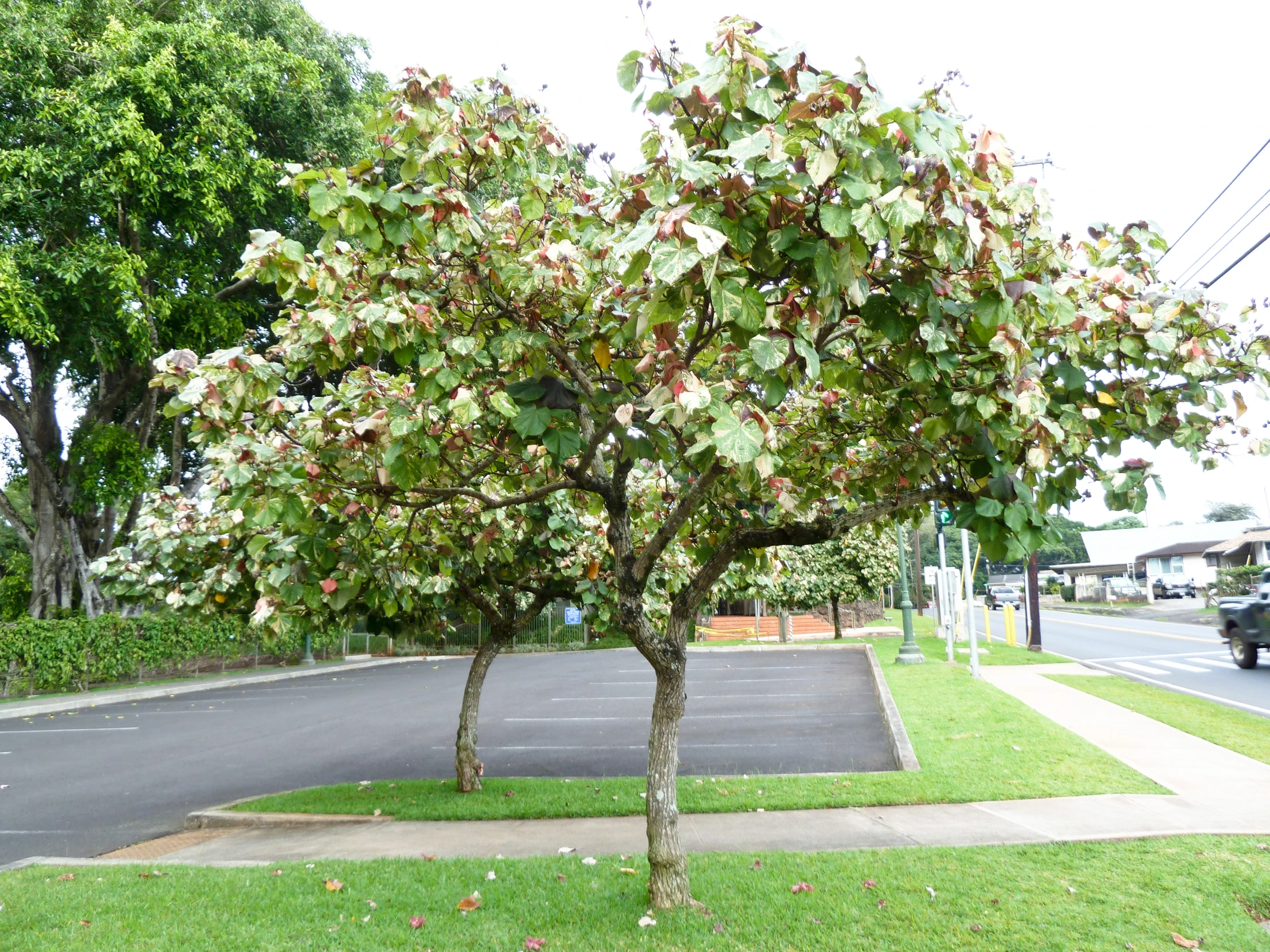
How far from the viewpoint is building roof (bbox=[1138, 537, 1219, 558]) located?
6363 cm

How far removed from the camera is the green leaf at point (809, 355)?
3082mm

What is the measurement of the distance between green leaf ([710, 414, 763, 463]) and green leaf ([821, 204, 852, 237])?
740mm

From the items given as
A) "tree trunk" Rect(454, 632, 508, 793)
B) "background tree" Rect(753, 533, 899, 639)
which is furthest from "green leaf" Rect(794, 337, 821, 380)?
"background tree" Rect(753, 533, 899, 639)

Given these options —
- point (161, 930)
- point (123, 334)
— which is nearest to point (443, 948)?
point (161, 930)

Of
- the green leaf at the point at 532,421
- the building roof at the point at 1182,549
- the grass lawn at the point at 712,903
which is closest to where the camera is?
the green leaf at the point at 532,421

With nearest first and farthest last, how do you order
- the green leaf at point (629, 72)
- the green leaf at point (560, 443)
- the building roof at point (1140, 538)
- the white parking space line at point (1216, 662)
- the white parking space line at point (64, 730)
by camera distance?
the green leaf at point (629, 72), the green leaf at point (560, 443), the white parking space line at point (64, 730), the white parking space line at point (1216, 662), the building roof at point (1140, 538)

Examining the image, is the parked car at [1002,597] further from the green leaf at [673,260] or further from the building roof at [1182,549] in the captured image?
the green leaf at [673,260]

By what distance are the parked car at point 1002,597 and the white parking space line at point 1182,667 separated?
2943cm

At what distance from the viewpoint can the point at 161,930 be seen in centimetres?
467

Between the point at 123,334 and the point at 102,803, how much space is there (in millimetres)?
12272

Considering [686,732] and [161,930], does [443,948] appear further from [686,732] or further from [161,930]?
[686,732]

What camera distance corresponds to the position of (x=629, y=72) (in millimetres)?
3504

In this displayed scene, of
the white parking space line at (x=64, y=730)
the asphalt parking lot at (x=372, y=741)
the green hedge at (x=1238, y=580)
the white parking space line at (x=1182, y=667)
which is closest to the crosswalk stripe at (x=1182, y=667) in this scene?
the white parking space line at (x=1182, y=667)

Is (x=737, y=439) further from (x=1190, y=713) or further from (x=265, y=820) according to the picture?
(x=1190, y=713)
